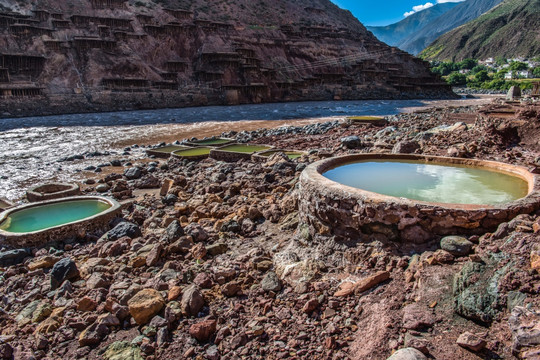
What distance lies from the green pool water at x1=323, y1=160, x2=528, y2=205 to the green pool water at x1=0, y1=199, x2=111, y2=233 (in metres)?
5.53

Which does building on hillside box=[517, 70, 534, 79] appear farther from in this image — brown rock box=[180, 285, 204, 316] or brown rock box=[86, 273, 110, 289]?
brown rock box=[86, 273, 110, 289]

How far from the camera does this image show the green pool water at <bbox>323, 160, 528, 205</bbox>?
4.86 m

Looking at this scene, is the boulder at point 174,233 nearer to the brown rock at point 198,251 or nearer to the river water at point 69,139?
the brown rock at point 198,251

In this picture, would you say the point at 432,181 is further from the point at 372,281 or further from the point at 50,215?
the point at 50,215

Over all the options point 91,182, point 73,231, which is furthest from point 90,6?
point 73,231

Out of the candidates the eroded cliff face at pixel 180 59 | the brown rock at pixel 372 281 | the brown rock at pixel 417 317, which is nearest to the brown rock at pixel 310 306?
the brown rock at pixel 372 281

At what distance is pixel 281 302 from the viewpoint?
4.08m

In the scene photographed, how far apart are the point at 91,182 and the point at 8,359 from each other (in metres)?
9.42

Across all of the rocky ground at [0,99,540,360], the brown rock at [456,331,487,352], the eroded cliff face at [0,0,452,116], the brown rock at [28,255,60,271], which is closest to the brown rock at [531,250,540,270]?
the rocky ground at [0,99,540,360]

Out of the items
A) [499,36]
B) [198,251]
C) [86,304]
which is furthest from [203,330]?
[499,36]

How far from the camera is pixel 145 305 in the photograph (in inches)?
163

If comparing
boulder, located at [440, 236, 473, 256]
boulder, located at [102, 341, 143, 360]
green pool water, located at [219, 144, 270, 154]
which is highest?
boulder, located at [440, 236, 473, 256]

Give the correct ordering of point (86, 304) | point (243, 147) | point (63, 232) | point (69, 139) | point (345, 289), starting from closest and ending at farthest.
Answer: point (345, 289) < point (86, 304) < point (63, 232) < point (243, 147) < point (69, 139)

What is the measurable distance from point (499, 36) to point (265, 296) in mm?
164005
